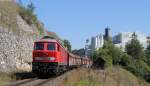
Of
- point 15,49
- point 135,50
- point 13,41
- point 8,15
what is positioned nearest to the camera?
point 13,41

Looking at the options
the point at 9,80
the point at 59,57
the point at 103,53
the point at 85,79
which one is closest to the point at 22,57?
the point at 59,57

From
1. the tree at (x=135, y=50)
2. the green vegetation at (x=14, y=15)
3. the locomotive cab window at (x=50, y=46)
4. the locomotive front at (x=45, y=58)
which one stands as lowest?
the locomotive front at (x=45, y=58)

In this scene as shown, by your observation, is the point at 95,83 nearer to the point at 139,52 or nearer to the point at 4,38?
the point at 4,38

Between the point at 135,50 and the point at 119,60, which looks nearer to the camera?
the point at 119,60

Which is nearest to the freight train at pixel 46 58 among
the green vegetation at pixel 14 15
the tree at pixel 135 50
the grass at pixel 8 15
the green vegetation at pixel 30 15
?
the green vegetation at pixel 14 15

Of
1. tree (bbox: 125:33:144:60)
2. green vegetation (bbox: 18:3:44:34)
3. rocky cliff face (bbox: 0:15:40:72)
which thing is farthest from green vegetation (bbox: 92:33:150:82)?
rocky cliff face (bbox: 0:15:40:72)

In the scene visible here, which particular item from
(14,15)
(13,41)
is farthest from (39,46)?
(14,15)

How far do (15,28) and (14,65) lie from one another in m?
7.40

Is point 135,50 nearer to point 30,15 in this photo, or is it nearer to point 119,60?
point 119,60

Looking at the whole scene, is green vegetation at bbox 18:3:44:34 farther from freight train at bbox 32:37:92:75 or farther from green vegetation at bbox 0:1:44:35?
freight train at bbox 32:37:92:75

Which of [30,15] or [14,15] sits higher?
[30,15]

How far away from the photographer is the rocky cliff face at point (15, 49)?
38.8m

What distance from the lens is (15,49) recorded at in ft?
141

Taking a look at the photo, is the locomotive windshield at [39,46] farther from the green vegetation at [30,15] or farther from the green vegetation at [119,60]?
the green vegetation at [119,60]
